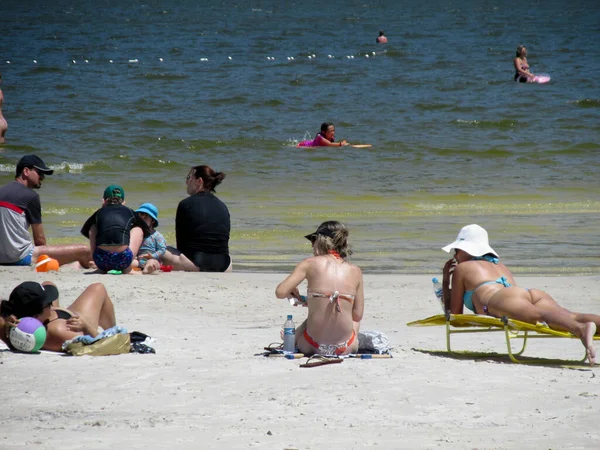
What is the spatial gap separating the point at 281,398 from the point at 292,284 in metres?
0.94

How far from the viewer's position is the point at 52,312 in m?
6.37

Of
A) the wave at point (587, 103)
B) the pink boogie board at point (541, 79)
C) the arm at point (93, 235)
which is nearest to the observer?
the arm at point (93, 235)

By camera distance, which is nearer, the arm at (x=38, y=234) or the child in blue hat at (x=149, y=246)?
the child in blue hat at (x=149, y=246)

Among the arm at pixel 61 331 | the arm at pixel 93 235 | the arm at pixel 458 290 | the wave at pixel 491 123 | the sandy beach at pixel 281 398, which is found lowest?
the sandy beach at pixel 281 398

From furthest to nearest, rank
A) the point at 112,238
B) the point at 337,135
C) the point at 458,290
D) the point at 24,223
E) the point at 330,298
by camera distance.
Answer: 1. the point at 337,135
2. the point at 24,223
3. the point at 112,238
4. the point at 458,290
5. the point at 330,298

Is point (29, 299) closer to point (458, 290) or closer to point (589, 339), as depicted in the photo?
point (458, 290)

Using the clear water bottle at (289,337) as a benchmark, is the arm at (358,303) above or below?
above

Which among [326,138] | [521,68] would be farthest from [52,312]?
[521,68]

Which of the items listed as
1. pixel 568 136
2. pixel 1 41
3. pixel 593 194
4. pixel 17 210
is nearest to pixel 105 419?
pixel 17 210

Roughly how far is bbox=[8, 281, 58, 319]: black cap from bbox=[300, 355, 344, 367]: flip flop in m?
1.62

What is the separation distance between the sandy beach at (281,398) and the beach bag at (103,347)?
10cm

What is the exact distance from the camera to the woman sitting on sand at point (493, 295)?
600cm

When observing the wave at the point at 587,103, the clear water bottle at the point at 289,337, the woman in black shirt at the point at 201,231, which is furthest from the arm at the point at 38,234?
the wave at the point at 587,103

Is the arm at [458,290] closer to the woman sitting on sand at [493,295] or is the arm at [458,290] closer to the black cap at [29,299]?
the woman sitting on sand at [493,295]
